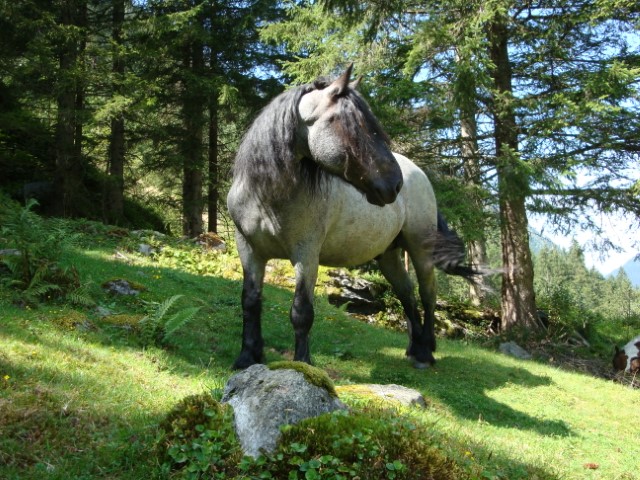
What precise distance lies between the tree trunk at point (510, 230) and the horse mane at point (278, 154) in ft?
22.4

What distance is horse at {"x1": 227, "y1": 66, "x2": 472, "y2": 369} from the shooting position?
4.44 metres

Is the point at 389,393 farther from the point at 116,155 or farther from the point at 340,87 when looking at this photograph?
the point at 116,155

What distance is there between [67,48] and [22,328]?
12.4 meters

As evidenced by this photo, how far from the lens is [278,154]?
15.7ft

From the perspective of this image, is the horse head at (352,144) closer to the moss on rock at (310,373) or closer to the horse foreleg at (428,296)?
the moss on rock at (310,373)

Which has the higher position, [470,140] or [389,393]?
[470,140]

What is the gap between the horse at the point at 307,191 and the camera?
444 cm

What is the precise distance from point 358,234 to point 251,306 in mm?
1498

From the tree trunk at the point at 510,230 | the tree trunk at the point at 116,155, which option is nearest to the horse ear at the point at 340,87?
the tree trunk at the point at 510,230

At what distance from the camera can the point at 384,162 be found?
14.5 ft

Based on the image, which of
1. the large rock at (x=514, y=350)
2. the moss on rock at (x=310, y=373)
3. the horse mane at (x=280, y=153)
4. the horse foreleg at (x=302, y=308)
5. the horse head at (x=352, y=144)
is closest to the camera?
the moss on rock at (x=310, y=373)

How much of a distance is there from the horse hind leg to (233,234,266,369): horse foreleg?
8.72 feet

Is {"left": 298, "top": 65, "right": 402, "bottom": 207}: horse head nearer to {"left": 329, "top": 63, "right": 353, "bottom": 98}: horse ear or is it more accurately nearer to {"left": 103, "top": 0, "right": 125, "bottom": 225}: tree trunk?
{"left": 329, "top": 63, "right": 353, "bottom": 98}: horse ear

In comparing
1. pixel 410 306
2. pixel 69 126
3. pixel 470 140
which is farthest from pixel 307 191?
pixel 69 126
